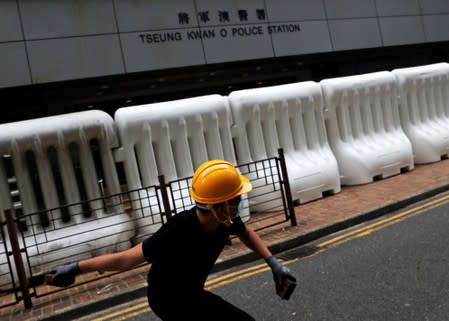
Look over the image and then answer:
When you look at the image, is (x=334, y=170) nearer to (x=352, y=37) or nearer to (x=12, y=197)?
(x=12, y=197)

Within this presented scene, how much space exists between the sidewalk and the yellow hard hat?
2.95 metres

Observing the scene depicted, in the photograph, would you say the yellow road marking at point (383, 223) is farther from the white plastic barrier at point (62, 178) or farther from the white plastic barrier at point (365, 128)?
the white plastic barrier at point (62, 178)

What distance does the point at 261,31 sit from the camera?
15.9 metres

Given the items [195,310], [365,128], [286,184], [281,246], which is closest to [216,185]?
[195,310]

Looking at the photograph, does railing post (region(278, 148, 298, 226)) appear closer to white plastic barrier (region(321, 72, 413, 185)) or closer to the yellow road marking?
the yellow road marking

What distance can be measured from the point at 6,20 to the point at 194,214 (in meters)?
11.9

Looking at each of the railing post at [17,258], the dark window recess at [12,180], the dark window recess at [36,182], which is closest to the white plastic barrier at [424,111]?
the dark window recess at [36,182]

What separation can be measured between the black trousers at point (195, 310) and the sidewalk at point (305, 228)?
2590 mm

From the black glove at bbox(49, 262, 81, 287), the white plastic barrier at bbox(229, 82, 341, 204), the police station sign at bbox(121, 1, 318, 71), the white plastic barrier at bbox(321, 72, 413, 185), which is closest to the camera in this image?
the black glove at bbox(49, 262, 81, 287)

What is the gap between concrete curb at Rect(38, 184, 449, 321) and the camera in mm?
4723

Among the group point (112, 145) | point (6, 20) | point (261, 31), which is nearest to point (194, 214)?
point (112, 145)

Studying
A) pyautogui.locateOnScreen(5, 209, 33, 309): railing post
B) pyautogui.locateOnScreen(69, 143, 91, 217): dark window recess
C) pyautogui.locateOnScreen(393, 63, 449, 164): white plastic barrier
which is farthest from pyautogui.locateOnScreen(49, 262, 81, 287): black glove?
pyautogui.locateOnScreen(393, 63, 449, 164): white plastic barrier

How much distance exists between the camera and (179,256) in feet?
8.02

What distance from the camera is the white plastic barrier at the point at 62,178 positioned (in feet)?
19.1
